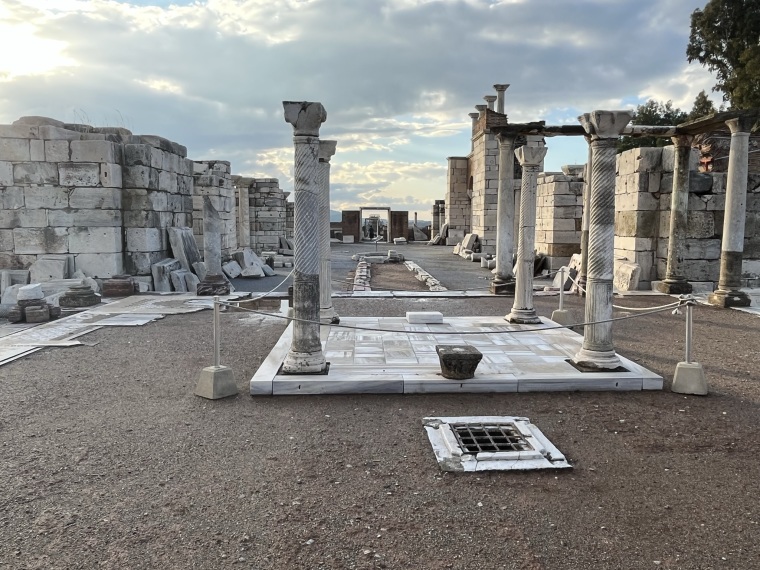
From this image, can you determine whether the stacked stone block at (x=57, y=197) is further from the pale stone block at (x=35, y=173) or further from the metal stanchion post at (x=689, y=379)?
the metal stanchion post at (x=689, y=379)

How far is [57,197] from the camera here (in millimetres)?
13227

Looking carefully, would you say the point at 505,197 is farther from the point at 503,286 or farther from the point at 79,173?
the point at 79,173

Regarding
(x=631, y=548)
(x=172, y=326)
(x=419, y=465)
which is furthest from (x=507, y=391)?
(x=172, y=326)

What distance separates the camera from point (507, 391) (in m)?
6.17

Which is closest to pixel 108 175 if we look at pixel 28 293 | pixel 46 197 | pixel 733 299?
pixel 46 197

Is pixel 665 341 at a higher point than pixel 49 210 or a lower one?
lower

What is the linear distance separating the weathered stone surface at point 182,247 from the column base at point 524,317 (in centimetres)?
948

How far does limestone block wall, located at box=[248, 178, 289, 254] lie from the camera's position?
27891 mm

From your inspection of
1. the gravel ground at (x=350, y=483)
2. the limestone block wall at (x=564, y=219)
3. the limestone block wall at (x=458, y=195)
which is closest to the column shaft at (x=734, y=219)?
the gravel ground at (x=350, y=483)

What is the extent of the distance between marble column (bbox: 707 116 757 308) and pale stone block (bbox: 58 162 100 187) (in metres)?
13.2

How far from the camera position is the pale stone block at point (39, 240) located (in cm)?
1323

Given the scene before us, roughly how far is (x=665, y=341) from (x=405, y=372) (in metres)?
4.40

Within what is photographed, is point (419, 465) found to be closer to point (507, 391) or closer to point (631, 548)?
point (631, 548)

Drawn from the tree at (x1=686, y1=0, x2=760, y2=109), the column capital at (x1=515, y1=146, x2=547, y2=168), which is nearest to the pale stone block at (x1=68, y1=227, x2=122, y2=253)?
the column capital at (x1=515, y1=146, x2=547, y2=168)
